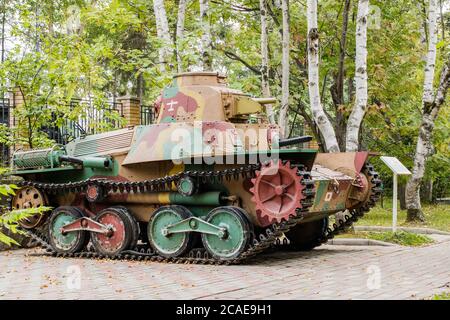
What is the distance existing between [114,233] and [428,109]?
29.1ft

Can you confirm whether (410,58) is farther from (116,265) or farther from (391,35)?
(116,265)

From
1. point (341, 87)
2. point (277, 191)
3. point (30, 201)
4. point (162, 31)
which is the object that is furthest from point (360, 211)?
point (162, 31)

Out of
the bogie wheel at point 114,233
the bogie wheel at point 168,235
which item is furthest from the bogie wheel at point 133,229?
the bogie wheel at point 168,235

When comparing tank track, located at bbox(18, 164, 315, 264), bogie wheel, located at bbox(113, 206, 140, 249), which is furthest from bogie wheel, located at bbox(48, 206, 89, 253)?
bogie wheel, located at bbox(113, 206, 140, 249)

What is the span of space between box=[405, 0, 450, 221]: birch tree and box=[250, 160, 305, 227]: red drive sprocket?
7.47 m

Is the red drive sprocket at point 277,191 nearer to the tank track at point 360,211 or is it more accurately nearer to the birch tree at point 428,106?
the tank track at point 360,211

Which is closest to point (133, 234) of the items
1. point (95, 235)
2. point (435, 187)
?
point (95, 235)

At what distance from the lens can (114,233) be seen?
41.3 feet

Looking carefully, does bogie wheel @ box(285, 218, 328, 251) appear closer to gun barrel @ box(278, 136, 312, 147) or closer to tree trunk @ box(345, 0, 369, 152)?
gun barrel @ box(278, 136, 312, 147)

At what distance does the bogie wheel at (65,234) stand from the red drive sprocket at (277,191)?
3.89 m

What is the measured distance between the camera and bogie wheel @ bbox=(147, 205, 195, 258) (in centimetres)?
1179

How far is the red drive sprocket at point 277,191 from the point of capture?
34.8 ft

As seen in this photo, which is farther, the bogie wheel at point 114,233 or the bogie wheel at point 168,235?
the bogie wheel at point 114,233

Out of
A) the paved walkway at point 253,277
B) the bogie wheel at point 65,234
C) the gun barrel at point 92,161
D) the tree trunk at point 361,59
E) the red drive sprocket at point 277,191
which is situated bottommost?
the paved walkway at point 253,277
